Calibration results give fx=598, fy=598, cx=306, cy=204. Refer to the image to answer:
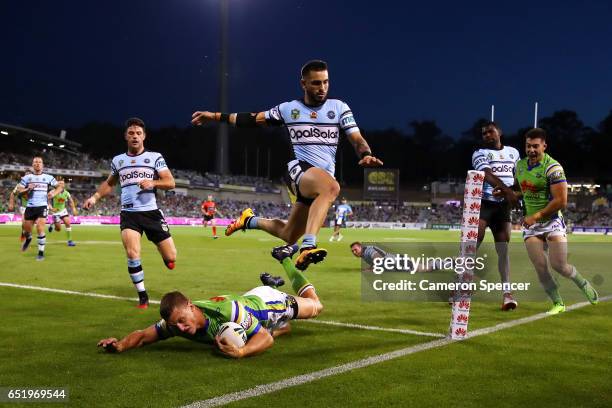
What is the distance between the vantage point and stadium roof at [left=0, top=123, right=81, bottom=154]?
6781 cm

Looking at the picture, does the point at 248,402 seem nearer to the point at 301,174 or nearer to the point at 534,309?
the point at 301,174

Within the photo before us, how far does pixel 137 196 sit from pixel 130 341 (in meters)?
3.69

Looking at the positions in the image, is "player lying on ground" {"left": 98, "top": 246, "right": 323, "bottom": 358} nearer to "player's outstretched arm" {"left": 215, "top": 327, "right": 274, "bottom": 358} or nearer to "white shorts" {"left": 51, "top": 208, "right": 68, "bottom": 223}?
"player's outstretched arm" {"left": 215, "top": 327, "right": 274, "bottom": 358}

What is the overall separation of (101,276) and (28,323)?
5.38 meters

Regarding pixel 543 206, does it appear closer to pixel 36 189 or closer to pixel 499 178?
pixel 499 178

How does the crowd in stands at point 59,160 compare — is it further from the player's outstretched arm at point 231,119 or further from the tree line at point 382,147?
the player's outstretched arm at point 231,119

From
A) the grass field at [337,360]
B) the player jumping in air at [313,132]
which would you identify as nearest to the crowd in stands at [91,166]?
the grass field at [337,360]

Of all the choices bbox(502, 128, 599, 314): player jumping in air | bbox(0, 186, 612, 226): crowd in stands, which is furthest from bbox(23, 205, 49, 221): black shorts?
bbox(0, 186, 612, 226): crowd in stands

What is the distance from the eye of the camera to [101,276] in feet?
42.0

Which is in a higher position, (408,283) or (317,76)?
(317,76)

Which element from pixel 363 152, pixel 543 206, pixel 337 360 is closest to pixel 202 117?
pixel 363 152

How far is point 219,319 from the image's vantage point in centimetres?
589

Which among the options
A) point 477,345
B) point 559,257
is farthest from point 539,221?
point 477,345

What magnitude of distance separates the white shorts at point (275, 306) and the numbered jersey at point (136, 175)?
3.46 meters
